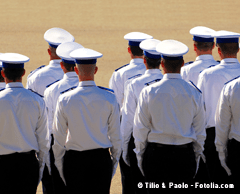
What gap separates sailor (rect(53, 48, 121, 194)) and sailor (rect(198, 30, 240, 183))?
1.12 metres

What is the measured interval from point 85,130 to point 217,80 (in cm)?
142

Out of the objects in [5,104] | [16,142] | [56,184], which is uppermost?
[5,104]

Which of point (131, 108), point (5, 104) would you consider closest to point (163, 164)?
point (131, 108)

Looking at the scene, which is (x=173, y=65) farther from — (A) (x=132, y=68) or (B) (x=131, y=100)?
(A) (x=132, y=68)

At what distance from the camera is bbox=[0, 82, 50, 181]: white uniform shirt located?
2998mm

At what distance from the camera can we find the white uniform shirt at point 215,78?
3.82 meters

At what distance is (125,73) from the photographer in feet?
15.2

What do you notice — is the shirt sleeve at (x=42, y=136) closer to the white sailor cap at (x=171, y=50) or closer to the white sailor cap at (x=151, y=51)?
the white sailor cap at (x=171, y=50)

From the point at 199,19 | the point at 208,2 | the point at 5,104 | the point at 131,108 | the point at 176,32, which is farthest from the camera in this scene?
the point at 208,2

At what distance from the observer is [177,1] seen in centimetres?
1894

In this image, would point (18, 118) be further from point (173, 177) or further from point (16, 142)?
point (173, 177)

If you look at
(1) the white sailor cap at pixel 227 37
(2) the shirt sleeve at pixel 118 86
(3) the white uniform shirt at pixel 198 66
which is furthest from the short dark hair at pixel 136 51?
(1) the white sailor cap at pixel 227 37

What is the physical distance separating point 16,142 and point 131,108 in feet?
3.83

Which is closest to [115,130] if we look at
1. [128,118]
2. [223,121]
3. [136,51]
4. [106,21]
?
[128,118]
